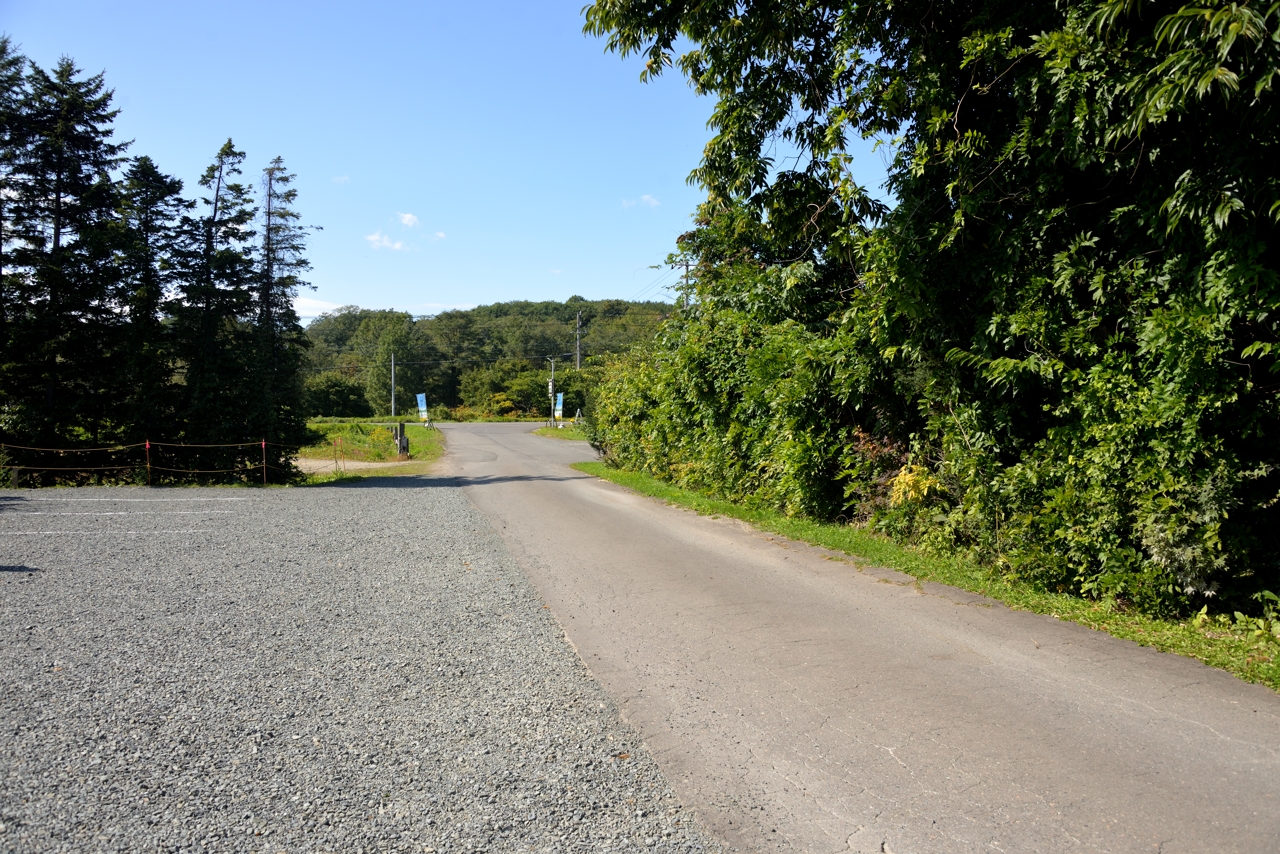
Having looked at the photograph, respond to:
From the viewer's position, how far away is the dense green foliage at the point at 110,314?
18.8 m

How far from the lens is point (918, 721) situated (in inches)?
164

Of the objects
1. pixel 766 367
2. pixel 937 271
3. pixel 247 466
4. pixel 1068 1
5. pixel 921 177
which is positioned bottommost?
pixel 247 466

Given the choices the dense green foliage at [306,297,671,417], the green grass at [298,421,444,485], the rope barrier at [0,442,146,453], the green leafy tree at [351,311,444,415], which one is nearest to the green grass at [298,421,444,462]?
the green grass at [298,421,444,485]

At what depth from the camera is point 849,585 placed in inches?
285

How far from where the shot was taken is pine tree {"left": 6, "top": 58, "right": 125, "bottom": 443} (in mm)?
18719

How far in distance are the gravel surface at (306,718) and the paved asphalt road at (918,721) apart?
40 centimetres

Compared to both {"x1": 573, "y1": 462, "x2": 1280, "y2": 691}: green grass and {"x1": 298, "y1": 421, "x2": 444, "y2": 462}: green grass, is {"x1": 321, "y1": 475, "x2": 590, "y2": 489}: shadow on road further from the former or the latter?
{"x1": 573, "y1": 462, "x2": 1280, "y2": 691}: green grass

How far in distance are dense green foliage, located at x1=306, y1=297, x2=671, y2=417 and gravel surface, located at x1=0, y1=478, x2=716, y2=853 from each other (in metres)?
59.2

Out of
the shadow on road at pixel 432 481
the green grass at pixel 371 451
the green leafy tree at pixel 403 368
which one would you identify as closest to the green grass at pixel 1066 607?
the shadow on road at pixel 432 481

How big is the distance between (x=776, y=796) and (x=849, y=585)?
402 centimetres

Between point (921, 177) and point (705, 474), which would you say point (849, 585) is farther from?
point (705, 474)

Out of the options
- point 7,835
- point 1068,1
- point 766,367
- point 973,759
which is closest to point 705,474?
point 766,367

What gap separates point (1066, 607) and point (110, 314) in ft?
72.1

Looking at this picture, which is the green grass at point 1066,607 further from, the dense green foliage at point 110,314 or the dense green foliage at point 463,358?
the dense green foliage at point 463,358
